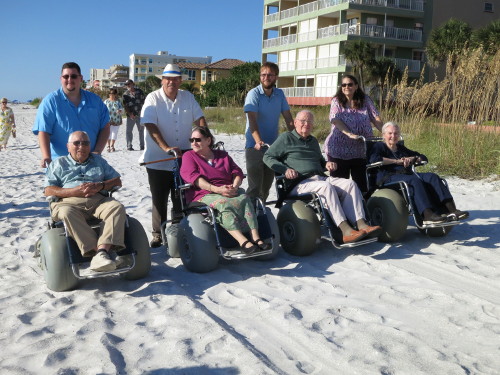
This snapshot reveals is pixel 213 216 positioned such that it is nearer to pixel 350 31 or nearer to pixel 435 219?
pixel 435 219

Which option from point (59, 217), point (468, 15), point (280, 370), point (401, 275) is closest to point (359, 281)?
point (401, 275)

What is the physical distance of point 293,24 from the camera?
3916cm

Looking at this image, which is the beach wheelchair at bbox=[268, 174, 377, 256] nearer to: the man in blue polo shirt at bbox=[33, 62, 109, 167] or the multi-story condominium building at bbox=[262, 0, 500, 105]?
the man in blue polo shirt at bbox=[33, 62, 109, 167]

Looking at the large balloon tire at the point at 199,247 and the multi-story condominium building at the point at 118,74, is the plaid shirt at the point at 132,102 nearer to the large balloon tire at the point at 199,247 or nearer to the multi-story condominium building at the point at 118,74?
the large balloon tire at the point at 199,247

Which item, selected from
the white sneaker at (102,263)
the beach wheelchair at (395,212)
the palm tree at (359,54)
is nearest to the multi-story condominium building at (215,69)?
the palm tree at (359,54)

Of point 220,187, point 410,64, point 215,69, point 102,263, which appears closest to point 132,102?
point 220,187

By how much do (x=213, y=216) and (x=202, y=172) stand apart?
54cm

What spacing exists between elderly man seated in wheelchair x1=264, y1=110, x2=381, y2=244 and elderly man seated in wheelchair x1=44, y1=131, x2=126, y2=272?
1.73m

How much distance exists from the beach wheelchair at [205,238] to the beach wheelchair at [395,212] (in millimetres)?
1246

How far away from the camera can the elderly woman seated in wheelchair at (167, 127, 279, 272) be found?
4.80 metres

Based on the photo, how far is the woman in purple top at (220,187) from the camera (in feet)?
15.9

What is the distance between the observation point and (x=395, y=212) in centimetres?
555

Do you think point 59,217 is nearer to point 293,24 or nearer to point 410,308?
point 410,308

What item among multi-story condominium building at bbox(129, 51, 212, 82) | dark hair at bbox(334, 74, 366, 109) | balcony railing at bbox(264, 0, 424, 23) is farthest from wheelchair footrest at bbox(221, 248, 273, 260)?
multi-story condominium building at bbox(129, 51, 212, 82)
